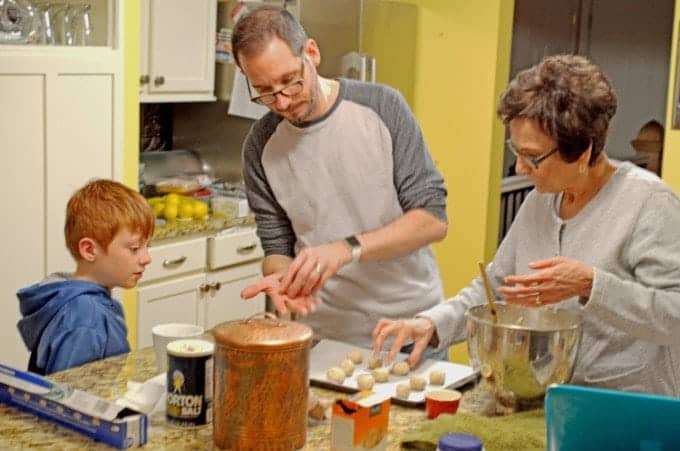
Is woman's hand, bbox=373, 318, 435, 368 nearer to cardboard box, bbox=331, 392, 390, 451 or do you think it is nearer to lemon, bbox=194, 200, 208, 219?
cardboard box, bbox=331, 392, 390, 451

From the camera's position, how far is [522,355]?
163 centimetres

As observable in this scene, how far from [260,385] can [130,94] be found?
2256mm

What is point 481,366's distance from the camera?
169 centimetres

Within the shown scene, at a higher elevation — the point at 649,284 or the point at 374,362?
the point at 649,284

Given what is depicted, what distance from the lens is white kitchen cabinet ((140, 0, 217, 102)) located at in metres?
3.95

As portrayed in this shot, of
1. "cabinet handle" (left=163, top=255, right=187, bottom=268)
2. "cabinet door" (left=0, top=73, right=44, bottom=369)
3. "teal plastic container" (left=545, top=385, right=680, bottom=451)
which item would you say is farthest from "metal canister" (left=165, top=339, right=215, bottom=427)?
"cabinet handle" (left=163, top=255, right=187, bottom=268)

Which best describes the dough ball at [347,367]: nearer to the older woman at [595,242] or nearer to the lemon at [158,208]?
the older woman at [595,242]

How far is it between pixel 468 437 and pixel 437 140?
3.06 meters

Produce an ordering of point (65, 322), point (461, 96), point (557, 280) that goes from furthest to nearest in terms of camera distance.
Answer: point (461, 96)
point (65, 322)
point (557, 280)

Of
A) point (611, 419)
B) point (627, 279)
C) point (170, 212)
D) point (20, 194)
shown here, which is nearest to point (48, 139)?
point (20, 194)

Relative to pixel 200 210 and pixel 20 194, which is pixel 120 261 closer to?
pixel 20 194

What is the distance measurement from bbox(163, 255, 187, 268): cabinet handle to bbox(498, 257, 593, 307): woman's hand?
7.38ft

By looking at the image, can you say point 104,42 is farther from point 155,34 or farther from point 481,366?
point 481,366

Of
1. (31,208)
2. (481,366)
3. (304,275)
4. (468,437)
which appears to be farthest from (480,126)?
(468,437)
